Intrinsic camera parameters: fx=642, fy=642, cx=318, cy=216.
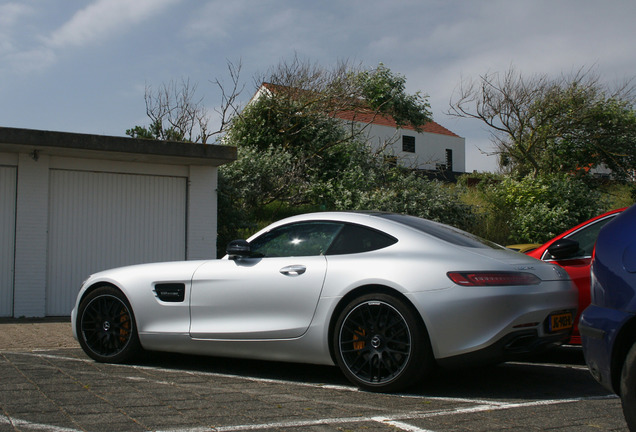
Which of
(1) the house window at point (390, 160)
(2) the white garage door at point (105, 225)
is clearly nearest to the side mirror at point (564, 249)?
(2) the white garage door at point (105, 225)

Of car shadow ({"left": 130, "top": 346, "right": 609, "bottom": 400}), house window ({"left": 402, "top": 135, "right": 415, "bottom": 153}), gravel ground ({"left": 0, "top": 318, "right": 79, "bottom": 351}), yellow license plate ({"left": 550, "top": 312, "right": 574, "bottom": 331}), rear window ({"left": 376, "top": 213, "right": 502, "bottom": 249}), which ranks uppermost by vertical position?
house window ({"left": 402, "top": 135, "right": 415, "bottom": 153})

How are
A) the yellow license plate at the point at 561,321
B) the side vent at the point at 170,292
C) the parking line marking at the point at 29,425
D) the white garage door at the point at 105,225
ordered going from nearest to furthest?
the parking line marking at the point at 29,425, the yellow license plate at the point at 561,321, the side vent at the point at 170,292, the white garage door at the point at 105,225

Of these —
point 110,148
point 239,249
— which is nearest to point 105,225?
point 110,148

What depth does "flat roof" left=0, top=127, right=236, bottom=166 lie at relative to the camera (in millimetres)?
9727

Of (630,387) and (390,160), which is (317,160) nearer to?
(390,160)

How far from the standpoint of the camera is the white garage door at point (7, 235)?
33.0 ft

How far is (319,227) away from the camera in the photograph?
5391mm

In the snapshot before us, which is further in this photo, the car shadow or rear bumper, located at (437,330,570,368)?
the car shadow

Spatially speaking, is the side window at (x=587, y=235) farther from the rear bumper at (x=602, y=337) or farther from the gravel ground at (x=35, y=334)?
the gravel ground at (x=35, y=334)

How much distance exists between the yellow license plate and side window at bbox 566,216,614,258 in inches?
58.7

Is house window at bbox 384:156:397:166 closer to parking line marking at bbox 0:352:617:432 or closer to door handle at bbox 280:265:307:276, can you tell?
door handle at bbox 280:265:307:276

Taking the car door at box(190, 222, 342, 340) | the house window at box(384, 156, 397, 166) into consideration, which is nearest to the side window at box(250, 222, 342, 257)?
the car door at box(190, 222, 342, 340)

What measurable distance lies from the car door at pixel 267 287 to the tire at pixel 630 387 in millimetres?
2343

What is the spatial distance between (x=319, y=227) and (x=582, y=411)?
2.41 meters
